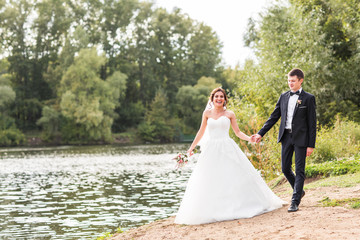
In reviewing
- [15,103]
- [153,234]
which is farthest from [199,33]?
[153,234]

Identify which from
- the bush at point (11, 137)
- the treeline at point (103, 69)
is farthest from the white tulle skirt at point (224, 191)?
the bush at point (11, 137)

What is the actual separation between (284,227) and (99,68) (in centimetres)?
5796

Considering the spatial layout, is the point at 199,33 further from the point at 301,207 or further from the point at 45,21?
the point at 301,207

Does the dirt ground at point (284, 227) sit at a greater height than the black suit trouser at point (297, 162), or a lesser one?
lesser

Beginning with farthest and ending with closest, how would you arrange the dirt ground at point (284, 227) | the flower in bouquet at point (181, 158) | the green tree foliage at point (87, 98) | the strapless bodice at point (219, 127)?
the green tree foliage at point (87, 98)
the flower in bouquet at point (181, 158)
the strapless bodice at point (219, 127)
the dirt ground at point (284, 227)

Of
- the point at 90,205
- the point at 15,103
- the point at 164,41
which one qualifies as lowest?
the point at 90,205

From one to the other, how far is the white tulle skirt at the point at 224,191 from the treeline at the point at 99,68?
166ft

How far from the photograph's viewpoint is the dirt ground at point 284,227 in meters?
6.00

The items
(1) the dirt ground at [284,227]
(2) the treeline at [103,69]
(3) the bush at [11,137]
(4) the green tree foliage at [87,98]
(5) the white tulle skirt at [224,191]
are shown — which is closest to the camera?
(1) the dirt ground at [284,227]

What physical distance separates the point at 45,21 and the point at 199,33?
2864 centimetres

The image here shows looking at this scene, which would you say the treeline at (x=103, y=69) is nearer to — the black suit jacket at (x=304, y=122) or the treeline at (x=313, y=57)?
the treeline at (x=313, y=57)

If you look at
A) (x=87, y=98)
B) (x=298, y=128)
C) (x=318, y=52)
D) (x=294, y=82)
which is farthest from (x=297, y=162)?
(x=87, y=98)

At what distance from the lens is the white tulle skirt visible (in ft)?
24.7

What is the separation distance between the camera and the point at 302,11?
25.2m
